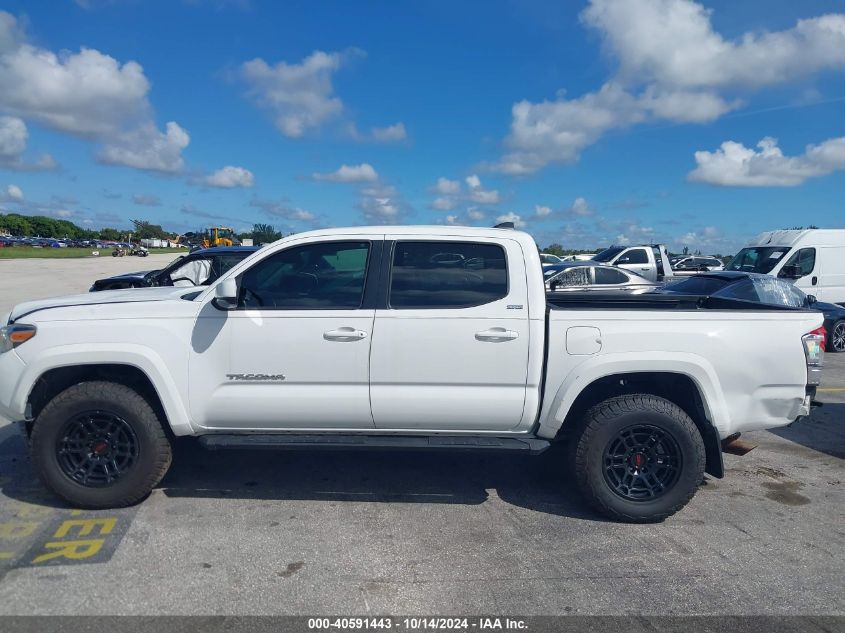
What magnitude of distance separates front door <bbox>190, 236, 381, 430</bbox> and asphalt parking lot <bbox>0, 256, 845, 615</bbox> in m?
0.69

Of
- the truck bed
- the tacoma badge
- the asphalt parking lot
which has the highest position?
the truck bed

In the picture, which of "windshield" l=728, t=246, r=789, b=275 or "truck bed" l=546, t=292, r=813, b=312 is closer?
"truck bed" l=546, t=292, r=813, b=312

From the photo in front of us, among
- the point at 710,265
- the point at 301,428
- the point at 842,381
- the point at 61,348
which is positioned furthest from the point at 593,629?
the point at 710,265

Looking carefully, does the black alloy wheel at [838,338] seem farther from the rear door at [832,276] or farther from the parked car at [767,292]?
the rear door at [832,276]

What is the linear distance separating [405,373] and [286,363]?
0.79 metres

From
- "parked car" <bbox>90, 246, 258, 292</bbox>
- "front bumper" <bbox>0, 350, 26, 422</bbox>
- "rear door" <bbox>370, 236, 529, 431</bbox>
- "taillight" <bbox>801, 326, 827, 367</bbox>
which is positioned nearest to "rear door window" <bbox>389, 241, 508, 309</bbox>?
"rear door" <bbox>370, 236, 529, 431</bbox>

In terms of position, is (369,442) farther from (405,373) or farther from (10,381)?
(10,381)

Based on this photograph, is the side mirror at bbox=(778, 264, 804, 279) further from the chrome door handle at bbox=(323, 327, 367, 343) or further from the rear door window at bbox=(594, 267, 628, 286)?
the chrome door handle at bbox=(323, 327, 367, 343)

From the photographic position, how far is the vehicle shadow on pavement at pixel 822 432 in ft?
19.9

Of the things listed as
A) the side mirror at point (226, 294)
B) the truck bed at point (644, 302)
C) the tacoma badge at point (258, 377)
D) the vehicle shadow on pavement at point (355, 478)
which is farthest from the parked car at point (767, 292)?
the side mirror at point (226, 294)

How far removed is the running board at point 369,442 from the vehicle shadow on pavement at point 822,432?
3.42m

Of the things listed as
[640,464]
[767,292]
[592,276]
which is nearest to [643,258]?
[592,276]

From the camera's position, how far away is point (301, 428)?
436cm

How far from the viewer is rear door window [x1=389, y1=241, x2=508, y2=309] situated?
14.1 feet
